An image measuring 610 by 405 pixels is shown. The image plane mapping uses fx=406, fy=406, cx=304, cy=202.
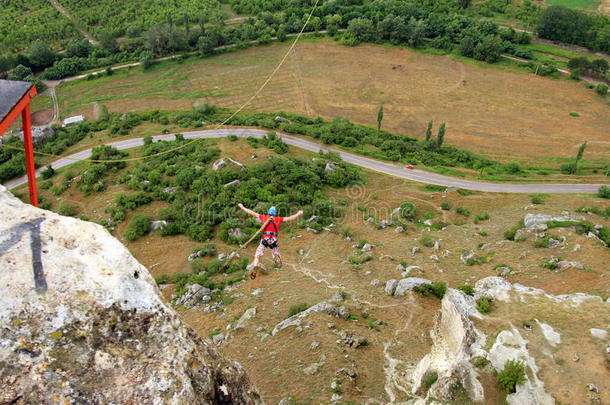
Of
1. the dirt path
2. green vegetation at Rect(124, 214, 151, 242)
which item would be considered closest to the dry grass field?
green vegetation at Rect(124, 214, 151, 242)

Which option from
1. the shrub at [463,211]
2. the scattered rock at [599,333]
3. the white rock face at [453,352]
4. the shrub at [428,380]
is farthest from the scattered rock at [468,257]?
the shrub at [428,380]

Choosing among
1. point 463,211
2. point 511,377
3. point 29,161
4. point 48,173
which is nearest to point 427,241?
point 463,211

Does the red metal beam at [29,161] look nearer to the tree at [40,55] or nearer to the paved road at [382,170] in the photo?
the paved road at [382,170]

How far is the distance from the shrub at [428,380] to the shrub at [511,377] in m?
2.52

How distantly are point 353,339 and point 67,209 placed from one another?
1432 inches

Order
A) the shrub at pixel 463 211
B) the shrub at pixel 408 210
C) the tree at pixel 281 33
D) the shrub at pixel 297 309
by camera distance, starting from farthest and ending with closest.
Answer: the tree at pixel 281 33
the shrub at pixel 463 211
the shrub at pixel 408 210
the shrub at pixel 297 309

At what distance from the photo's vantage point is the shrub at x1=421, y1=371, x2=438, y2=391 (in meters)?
16.3

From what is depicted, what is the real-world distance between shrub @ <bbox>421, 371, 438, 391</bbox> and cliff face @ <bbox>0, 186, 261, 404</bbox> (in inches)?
418

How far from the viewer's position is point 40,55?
260 feet

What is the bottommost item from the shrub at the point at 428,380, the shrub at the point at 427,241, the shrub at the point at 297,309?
the shrub at the point at 427,241

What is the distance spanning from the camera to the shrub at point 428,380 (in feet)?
53.6

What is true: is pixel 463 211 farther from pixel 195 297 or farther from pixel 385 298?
pixel 195 297

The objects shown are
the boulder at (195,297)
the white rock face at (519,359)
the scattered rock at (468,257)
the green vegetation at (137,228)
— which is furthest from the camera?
the green vegetation at (137,228)

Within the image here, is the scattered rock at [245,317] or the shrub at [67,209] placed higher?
the scattered rock at [245,317]
